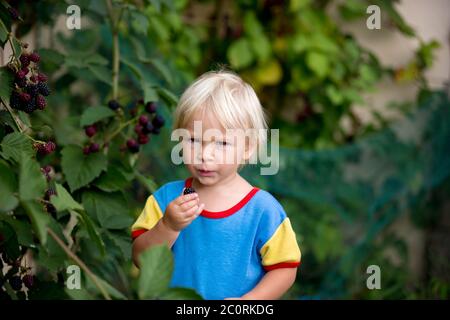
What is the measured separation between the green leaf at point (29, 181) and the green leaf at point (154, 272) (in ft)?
0.62

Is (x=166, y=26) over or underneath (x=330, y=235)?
over

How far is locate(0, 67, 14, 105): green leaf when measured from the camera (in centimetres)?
157

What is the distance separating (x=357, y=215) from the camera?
11.0 ft

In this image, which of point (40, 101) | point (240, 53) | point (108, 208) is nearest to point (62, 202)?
point (40, 101)

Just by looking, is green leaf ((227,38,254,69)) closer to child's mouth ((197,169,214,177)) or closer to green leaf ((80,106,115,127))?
green leaf ((80,106,115,127))

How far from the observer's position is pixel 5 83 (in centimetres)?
159

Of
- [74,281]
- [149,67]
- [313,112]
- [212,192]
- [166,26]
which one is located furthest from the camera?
[313,112]

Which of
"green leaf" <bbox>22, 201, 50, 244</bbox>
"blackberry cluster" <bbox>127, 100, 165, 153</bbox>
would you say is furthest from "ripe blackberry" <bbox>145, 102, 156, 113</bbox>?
"green leaf" <bbox>22, 201, 50, 244</bbox>

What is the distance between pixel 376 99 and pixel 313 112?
340 millimetres

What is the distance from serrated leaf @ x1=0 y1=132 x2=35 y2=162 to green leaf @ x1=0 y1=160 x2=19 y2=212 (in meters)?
0.23

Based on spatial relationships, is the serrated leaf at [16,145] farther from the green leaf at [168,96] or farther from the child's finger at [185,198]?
the green leaf at [168,96]
